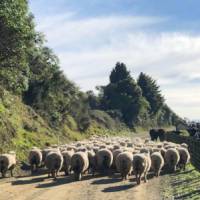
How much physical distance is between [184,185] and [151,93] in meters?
116

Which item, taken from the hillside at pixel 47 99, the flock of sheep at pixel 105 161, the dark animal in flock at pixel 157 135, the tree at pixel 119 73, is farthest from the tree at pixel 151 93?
the flock of sheep at pixel 105 161

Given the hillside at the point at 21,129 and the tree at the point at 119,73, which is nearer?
the hillside at the point at 21,129

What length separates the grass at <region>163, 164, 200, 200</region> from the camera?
82.6 feet

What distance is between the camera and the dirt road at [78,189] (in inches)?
1010

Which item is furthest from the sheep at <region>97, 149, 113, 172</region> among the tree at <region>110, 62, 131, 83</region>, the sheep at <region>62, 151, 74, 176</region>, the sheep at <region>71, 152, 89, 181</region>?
the tree at <region>110, 62, 131, 83</region>

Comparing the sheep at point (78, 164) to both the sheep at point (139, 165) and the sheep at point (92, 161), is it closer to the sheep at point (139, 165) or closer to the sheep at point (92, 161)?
the sheep at point (92, 161)

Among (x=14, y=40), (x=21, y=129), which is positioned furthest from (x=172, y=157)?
(x=21, y=129)

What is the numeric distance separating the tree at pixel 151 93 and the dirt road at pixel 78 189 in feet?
364

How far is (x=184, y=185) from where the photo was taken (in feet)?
95.7

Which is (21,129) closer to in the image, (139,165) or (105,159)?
(105,159)

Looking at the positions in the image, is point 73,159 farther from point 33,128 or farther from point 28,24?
point 33,128

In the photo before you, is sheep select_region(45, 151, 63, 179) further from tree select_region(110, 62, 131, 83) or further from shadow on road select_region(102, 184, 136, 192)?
tree select_region(110, 62, 131, 83)

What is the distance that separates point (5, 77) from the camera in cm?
3578

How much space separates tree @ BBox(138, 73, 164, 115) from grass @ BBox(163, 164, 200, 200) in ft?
350
